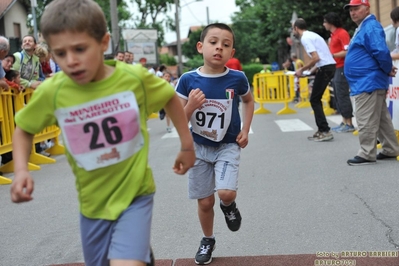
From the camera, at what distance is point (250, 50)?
78.1m

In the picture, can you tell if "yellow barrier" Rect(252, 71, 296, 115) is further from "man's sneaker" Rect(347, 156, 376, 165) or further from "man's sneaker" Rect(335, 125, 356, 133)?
"man's sneaker" Rect(347, 156, 376, 165)

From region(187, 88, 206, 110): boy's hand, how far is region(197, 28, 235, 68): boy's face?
1.00 ft

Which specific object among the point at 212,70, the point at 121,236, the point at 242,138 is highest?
the point at 212,70

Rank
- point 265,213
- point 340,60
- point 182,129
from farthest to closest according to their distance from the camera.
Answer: point 340,60, point 265,213, point 182,129

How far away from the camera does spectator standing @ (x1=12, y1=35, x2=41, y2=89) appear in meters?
10.6

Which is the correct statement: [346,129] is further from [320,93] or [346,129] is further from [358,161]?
[358,161]

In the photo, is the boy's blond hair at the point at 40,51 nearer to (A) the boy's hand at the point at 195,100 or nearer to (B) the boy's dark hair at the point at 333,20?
(B) the boy's dark hair at the point at 333,20

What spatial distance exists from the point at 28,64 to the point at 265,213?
20.3 ft

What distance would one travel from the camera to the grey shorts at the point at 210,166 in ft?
14.6

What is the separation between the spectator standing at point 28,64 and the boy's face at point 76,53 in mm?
7952

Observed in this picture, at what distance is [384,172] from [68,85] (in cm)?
555

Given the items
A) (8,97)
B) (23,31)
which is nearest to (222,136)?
(8,97)

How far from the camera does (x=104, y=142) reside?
3010 millimetres

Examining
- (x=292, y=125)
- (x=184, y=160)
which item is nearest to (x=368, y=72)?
(x=184, y=160)
